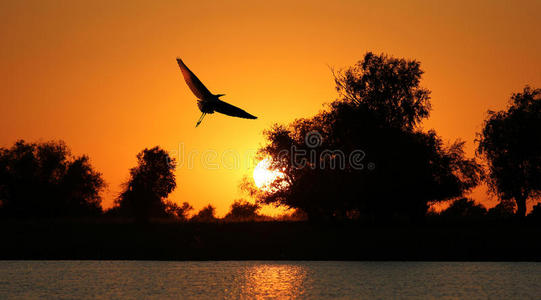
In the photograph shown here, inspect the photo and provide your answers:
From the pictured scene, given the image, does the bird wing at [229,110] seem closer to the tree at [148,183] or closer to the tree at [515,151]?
the tree at [515,151]

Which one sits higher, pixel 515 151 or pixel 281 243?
pixel 515 151

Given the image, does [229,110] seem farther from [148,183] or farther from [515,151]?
[148,183]

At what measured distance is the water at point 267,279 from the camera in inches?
1809

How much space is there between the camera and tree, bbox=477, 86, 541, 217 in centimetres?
8938

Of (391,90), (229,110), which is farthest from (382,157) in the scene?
(229,110)

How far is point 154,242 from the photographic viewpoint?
7356 centimetres

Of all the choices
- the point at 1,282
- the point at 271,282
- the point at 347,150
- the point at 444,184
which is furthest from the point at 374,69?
the point at 1,282

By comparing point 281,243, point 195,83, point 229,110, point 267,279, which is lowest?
point 267,279

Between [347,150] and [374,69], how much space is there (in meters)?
8.58

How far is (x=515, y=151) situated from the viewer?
90.9 meters

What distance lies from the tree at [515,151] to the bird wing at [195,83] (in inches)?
2275

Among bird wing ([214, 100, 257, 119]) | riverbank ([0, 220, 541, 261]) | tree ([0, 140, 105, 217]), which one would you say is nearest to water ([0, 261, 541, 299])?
riverbank ([0, 220, 541, 261])

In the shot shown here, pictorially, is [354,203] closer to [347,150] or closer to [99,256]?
[347,150]

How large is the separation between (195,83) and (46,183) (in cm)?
9222
